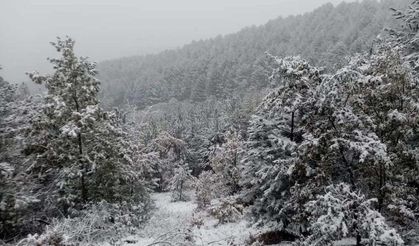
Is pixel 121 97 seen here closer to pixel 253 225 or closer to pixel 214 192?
pixel 214 192

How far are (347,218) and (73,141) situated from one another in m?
10.4

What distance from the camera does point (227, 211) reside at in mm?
25594

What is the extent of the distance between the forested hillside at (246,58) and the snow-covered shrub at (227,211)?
109 meters

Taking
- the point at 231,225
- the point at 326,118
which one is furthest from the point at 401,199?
the point at 231,225

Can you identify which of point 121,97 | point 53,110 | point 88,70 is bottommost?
point 121,97

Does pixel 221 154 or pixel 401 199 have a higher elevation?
pixel 401 199

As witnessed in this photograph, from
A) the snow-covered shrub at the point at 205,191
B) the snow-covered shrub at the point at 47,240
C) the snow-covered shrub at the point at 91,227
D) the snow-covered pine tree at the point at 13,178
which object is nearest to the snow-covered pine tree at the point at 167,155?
the snow-covered shrub at the point at 205,191

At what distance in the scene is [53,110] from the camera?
16.5 meters

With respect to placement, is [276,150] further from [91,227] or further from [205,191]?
[205,191]

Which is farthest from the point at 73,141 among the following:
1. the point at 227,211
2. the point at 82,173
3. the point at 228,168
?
the point at 228,168

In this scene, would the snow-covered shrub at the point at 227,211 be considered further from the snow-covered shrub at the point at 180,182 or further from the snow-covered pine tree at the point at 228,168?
the snow-covered shrub at the point at 180,182

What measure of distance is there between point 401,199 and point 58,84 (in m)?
12.5

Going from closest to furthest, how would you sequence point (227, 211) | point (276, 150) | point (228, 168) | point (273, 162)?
point (273, 162) < point (276, 150) < point (227, 211) < point (228, 168)

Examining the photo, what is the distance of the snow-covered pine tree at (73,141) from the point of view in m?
16.2
